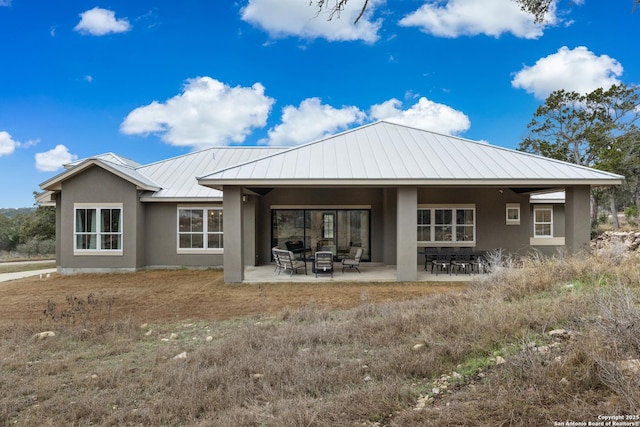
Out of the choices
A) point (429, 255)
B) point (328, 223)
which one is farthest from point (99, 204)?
point (429, 255)

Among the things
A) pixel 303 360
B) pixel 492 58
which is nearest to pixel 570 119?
pixel 492 58

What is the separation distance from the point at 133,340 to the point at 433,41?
20.6 m

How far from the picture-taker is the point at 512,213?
15039 millimetres

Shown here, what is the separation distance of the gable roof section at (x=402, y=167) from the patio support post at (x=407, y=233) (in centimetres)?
60

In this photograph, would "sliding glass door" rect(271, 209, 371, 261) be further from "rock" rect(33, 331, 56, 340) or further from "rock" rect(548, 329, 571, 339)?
"rock" rect(548, 329, 571, 339)

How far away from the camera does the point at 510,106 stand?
25.1 meters

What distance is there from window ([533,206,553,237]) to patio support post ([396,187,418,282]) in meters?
8.35

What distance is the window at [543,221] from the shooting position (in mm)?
16094

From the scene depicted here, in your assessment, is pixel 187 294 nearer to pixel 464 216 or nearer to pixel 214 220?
pixel 214 220

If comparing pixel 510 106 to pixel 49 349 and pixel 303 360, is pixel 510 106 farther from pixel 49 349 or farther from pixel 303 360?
pixel 49 349

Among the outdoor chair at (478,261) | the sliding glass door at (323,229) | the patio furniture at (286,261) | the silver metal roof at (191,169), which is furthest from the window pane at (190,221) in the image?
the outdoor chair at (478,261)

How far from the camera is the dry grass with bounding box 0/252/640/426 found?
296cm

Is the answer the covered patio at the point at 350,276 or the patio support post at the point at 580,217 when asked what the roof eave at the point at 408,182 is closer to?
the patio support post at the point at 580,217

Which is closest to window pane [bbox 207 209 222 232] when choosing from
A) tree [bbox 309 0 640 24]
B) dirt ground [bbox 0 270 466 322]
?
dirt ground [bbox 0 270 466 322]
